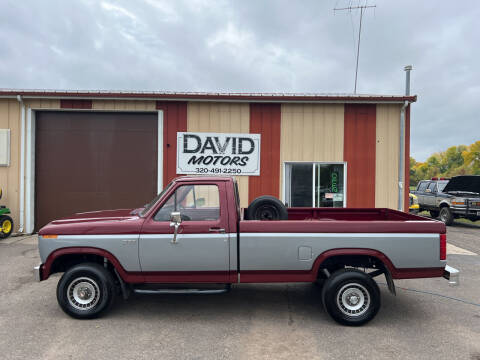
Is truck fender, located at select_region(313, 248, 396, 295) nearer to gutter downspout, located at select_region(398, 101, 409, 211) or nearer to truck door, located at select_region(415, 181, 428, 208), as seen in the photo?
gutter downspout, located at select_region(398, 101, 409, 211)

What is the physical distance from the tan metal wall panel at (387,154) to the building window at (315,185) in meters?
1.03

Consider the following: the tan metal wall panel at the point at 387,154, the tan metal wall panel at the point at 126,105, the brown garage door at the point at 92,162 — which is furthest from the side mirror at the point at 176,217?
the tan metal wall panel at the point at 387,154

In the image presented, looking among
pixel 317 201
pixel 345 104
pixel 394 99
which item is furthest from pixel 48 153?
pixel 394 99

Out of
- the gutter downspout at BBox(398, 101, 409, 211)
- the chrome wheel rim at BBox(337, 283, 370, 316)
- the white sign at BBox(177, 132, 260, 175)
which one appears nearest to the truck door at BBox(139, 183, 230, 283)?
the chrome wheel rim at BBox(337, 283, 370, 316)

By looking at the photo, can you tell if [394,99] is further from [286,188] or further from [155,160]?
[155,160]

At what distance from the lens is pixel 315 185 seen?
30.8ft

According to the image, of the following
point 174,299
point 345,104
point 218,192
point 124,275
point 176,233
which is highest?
point 345,104

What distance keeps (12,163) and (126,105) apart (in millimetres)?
3813

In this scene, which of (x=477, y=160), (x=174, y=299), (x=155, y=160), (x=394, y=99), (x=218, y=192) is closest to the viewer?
(x=218, y=192)

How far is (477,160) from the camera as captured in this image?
56.0m

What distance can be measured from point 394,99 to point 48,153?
10379 mm

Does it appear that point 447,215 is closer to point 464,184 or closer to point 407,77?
point 464,184

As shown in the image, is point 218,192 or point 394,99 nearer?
point 218,192

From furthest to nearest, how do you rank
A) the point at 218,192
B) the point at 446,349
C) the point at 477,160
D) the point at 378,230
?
the point at 477,160, the point at 218,192, the point at 378,230, the point at 446,349
